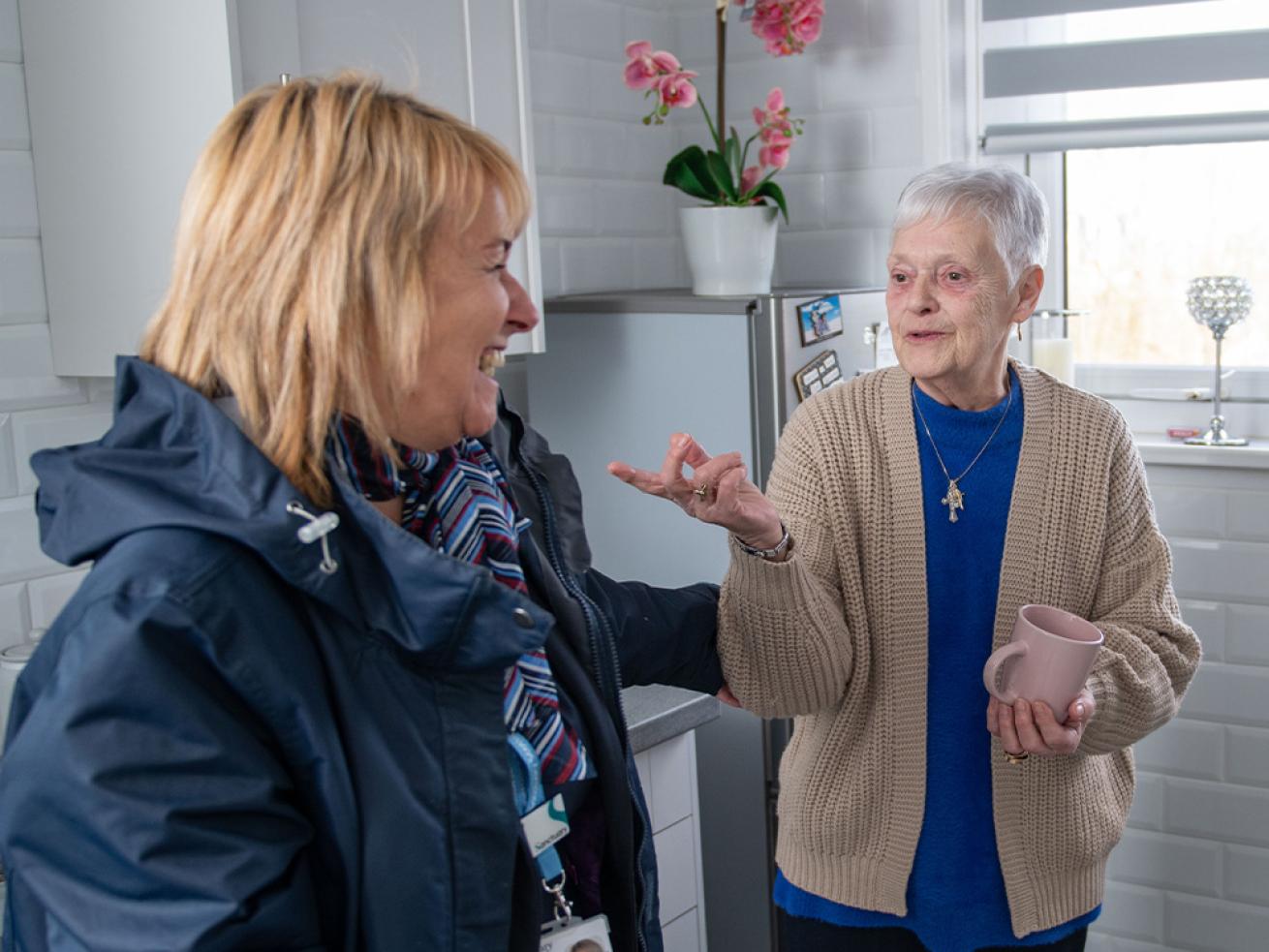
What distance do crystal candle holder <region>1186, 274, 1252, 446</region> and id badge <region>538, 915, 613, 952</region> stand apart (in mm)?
1876

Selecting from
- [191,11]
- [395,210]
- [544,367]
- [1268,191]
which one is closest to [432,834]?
[395,210]

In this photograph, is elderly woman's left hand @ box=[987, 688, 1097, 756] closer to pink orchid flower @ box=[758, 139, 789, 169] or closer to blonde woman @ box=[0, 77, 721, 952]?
blonde woman @ box=[0, 77, 721, 952]

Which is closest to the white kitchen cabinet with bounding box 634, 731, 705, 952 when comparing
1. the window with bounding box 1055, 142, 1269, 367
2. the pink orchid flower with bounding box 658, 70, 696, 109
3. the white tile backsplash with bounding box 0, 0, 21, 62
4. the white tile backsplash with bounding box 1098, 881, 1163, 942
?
the white tile backsplash with bounding box 1098, 881, 1163, 942

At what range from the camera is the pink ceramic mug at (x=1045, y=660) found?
1401 mm

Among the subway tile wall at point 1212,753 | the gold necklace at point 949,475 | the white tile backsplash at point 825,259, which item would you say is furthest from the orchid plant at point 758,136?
the gold necklace at point 949,475

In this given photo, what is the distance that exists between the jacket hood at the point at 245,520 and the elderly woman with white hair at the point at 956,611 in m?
0.68

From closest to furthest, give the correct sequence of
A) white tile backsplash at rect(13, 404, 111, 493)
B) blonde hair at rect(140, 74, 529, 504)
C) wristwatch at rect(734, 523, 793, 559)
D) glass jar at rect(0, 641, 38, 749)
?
blonde hair at rect(140, 74, 529, 504)
wristwatch at rect(734, 523, 793, 559)
glass jar at rect(0, 641, 38, 749)
white tile backsplash at rect(13, 404, 111, 493)

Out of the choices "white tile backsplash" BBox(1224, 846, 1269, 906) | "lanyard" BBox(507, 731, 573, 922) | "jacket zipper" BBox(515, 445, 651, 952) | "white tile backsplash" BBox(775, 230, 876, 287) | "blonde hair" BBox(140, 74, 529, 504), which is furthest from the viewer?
"white tile backsplash" BBox(775, 230, 876, 287)

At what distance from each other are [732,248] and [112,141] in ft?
3.86

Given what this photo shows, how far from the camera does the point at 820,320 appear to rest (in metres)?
2.42

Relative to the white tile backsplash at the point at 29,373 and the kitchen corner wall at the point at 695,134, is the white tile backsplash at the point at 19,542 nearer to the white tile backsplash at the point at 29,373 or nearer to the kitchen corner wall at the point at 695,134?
the white tile backsplash at the point at 29,373

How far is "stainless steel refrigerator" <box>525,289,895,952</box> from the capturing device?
93.5 inches

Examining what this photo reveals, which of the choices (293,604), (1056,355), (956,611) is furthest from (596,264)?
(293,604)

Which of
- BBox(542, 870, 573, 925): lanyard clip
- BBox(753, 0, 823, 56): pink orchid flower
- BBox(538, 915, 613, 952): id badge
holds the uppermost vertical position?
BBox(753, 0, 823, 56): pink orchid flower
